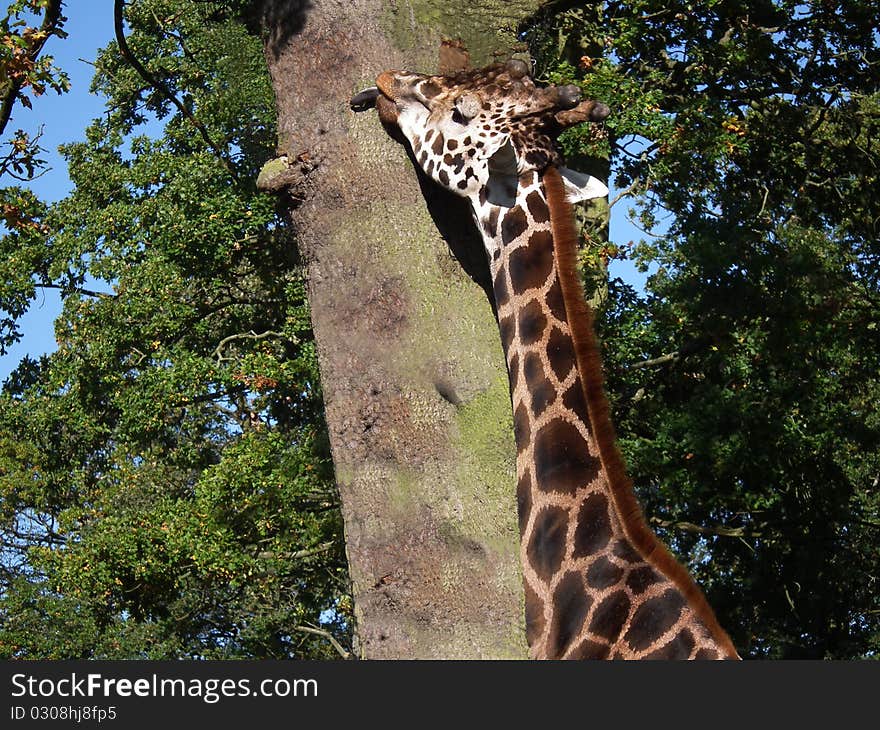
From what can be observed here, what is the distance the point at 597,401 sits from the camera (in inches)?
133

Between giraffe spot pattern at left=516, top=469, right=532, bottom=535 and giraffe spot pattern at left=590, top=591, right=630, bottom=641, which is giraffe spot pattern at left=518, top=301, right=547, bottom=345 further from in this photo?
giraffe spot pattern at left=590, top=591, right=630, bottom=641

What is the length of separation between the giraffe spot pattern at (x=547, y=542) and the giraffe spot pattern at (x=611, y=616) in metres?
0.16

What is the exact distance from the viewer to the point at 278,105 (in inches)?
142

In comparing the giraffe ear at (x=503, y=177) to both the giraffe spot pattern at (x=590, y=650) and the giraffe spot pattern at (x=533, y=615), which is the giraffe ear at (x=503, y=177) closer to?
the giraffe spot pattern at (x=533, y=615)

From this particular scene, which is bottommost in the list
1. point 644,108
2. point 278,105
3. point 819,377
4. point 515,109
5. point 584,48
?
point 515,109

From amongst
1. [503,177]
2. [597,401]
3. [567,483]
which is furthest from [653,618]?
[503,177]

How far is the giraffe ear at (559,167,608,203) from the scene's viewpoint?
11.8 ft

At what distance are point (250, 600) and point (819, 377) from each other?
9.81 meters

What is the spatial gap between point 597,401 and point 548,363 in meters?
0.19

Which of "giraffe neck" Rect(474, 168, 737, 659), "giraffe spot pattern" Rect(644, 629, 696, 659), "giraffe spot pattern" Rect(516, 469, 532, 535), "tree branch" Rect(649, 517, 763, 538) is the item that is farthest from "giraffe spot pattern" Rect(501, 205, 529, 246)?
"tree branch" Rect(649, 517, 763, 538)

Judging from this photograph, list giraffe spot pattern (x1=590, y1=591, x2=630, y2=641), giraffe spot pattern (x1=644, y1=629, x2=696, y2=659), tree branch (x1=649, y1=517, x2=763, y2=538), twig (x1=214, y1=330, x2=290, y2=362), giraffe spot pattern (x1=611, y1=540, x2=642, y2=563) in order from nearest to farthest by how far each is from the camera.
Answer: giraffe spot pattern (x1=644, y1=629, x2=696, y2=659) < giraffe spot pattern (x1=590, y1=591, x2=630, y2=641) < giraffe spot pattern (x1=611, y1=540, x2=642, y2=563) < tree branch (x1=649, y1=517, x2=763, y2=538) < twig (x1=214, y1=330, x2=290, y2=362)

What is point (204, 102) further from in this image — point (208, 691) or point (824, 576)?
point (208, 691)

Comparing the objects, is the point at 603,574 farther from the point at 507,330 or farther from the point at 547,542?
the point at 507,330

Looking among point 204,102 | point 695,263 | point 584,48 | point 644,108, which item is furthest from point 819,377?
point 204,102
